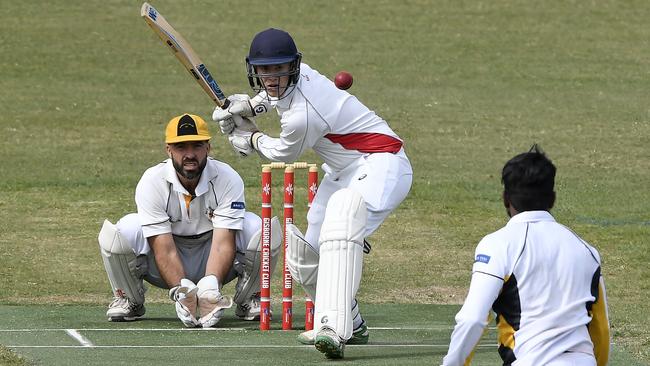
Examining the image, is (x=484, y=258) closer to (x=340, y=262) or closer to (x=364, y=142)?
(x=340, y=262)

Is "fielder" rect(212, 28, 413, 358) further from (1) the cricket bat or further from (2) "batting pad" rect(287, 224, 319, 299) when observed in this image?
(1) the cricket bat

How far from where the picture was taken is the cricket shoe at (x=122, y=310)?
7.75m

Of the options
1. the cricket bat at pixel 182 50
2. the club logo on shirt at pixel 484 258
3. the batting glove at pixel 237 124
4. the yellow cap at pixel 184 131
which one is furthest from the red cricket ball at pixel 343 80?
the club logo on shirt at pixel 484 258

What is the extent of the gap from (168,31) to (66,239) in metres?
4.38

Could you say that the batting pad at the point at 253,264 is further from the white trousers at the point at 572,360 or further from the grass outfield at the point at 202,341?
the white trousers at the point at 572,360

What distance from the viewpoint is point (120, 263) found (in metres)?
7.66

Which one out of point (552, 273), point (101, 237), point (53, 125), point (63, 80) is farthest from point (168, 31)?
point (63, 80)

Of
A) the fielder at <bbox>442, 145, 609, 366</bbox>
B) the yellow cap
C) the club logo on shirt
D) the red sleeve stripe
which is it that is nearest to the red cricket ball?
the red sleeve stripe

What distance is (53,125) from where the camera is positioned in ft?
55.5

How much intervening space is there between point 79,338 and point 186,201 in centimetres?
99

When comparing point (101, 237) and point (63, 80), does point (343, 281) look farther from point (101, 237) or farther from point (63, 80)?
point (63, 80)

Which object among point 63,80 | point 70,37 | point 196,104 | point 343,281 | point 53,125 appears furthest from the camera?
point 70,37

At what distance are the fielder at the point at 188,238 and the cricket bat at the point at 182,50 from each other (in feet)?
0.73

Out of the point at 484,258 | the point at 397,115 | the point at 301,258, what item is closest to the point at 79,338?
the point at 301,258
